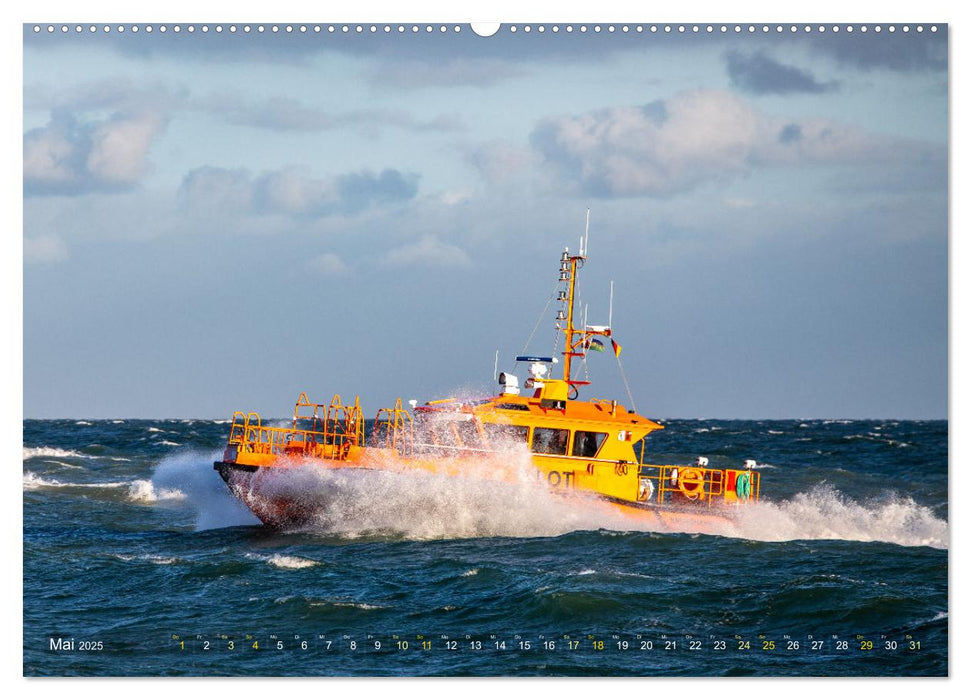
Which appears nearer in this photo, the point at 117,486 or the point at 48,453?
the point at 117,486

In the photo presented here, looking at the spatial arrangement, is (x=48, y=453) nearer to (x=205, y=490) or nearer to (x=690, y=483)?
(x=205, y=490)

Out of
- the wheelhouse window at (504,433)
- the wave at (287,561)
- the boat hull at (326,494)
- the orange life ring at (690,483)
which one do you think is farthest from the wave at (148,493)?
the orange life ring at (690,483)

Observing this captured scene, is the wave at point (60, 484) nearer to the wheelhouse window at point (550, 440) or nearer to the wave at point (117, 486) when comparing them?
the wave at point (117, 486)

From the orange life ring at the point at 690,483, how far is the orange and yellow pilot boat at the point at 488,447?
36cm

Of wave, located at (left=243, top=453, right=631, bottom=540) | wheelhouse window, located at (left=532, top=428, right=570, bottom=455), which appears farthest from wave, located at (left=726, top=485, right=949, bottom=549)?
wave, located at (left=243, top=453, right=631, bottom=540)

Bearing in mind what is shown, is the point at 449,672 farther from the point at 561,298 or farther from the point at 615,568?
the point at 561,298

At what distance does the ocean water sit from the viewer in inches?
445

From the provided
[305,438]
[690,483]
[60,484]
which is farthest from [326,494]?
[60,484]

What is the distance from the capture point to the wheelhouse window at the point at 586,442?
64.6 ft

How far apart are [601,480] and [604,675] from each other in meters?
9.06

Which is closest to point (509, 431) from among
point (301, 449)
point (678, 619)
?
point (301, 449)

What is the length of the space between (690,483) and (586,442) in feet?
7.34

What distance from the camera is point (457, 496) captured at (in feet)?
62.0

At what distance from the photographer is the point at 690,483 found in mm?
20719
